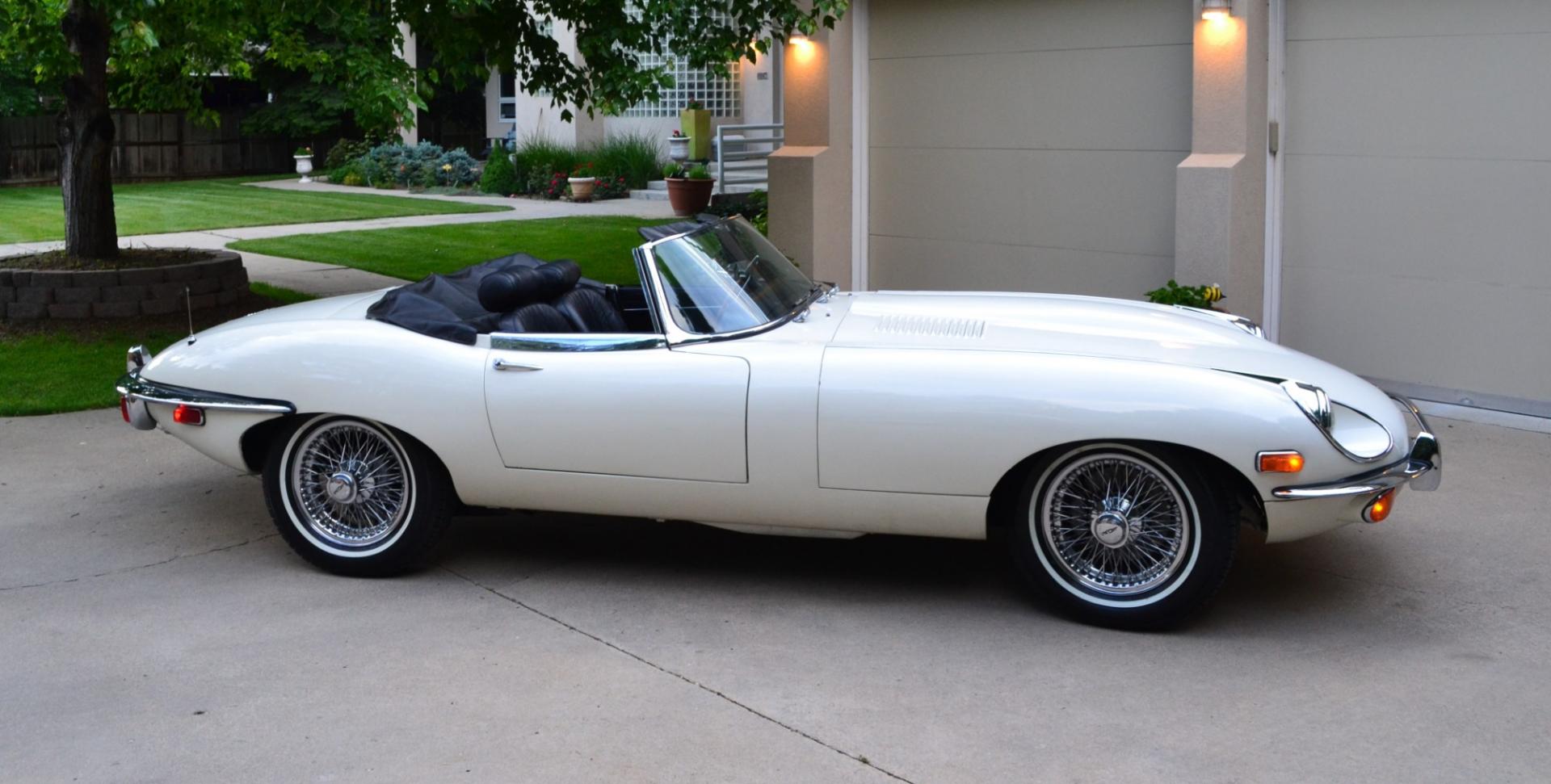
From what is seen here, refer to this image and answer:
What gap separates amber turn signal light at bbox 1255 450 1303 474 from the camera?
186 inches

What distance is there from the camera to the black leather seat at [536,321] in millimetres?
5715

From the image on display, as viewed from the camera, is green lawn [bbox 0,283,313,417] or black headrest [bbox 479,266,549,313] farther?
green lawn [bbox 0,283,313,417]

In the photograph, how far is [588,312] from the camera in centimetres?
612

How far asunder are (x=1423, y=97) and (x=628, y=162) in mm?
16746

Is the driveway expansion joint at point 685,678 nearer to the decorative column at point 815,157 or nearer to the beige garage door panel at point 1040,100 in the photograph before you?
the beige garage door panel at point 1040,100

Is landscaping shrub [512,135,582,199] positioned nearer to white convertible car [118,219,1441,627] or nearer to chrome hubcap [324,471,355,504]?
white convertible car [118,219,1441,627]

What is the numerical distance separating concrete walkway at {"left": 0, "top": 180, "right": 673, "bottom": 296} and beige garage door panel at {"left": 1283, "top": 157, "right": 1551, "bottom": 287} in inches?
305

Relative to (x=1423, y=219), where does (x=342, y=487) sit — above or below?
below

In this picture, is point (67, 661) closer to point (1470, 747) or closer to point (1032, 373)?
point (1032, 373)

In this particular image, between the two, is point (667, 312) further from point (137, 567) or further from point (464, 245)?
point (464, 245)

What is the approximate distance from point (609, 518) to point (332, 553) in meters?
1.25

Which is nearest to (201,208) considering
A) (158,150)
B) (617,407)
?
(158,150)

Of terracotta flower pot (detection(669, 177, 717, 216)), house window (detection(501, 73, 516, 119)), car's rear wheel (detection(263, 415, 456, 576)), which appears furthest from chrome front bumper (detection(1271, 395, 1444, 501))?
house window (detection(501, 73, 516, 119))

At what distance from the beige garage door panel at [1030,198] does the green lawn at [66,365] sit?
5.25m
